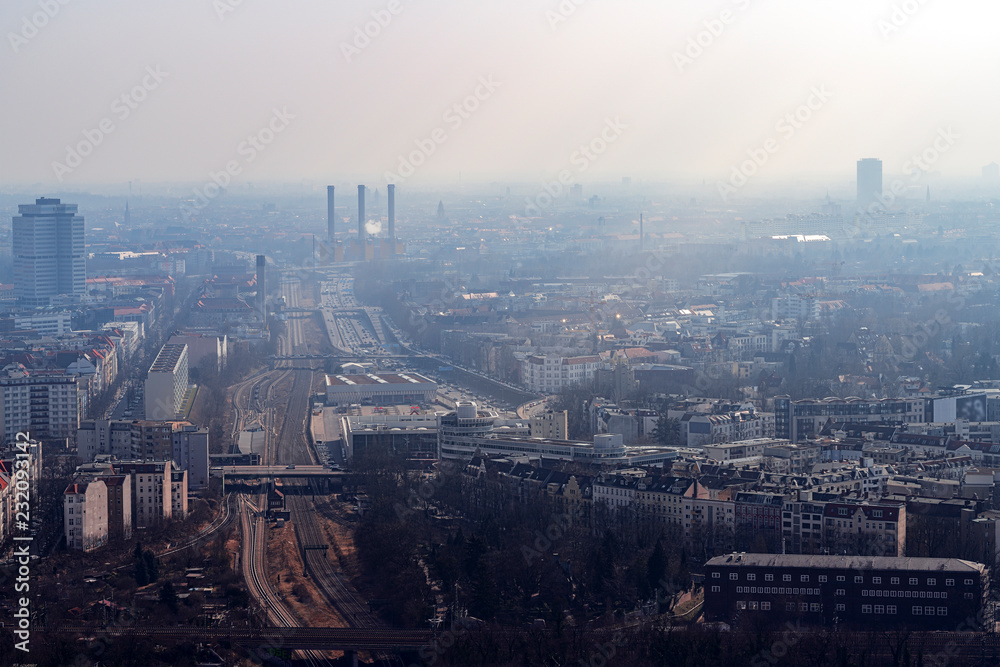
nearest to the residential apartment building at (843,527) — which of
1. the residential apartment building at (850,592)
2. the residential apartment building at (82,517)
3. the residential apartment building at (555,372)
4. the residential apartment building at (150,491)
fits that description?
the residential apartment building at (850,592)

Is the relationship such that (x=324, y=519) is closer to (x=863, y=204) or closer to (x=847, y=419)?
(x=847, y=419)

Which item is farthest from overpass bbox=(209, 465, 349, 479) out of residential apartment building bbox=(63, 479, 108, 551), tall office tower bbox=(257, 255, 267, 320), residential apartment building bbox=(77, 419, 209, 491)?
tall office tower bbox=(257, 255, 267, 320)

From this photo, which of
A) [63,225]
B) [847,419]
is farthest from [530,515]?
[63,225]

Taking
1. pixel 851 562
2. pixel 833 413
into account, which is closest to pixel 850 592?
pixel 851 562

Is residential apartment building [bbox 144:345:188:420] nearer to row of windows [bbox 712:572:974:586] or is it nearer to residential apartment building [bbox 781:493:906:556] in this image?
residential apartment building [bbox 781:493:906:556]

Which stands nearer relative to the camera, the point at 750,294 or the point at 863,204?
the point at 750,294

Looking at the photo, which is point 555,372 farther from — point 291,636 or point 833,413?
point 291,636
